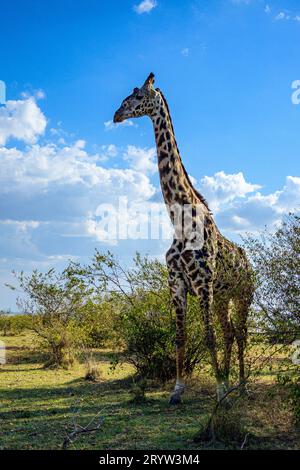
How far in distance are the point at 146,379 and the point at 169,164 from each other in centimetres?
404

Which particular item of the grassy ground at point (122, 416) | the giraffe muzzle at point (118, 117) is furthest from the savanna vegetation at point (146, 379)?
the giraffe muzzle at point (118, 117)

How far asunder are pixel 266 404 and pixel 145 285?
3.93 meters

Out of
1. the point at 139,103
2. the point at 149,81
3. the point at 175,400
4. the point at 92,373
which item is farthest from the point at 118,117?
the point at 92,373

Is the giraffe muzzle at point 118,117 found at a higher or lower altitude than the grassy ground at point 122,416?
higher

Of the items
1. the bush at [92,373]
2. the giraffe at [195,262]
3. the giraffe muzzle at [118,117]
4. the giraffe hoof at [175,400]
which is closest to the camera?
the giraffe at [195,262]

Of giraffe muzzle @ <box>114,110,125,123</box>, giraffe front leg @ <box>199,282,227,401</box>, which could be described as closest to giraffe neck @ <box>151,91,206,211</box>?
A: giraffe muzzle @ <box>114,110,125,123</box>

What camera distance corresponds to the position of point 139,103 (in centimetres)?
855

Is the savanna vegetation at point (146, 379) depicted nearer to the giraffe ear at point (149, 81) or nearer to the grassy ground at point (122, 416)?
the grassy ground at point (122, 416)

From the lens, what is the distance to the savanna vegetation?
18.8ft

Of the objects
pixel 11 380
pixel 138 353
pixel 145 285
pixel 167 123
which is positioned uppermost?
pixel 167 123

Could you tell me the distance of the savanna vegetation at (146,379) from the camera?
226 inches

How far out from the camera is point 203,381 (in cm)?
965
